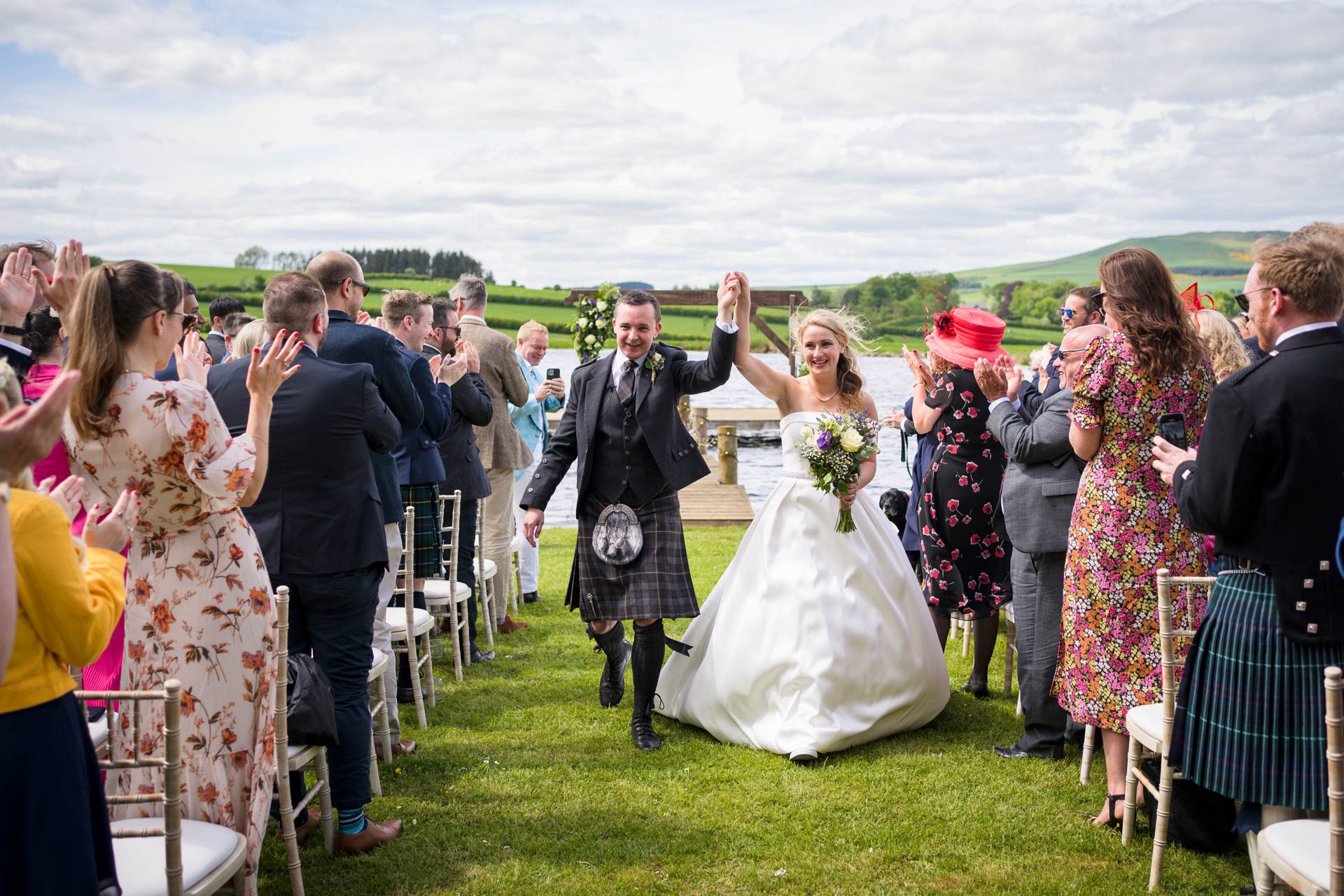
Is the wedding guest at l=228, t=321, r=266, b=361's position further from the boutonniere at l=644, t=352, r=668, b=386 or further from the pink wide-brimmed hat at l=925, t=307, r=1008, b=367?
the pink wide-brimmed hat at l=925, t=307, r=1008, b=367

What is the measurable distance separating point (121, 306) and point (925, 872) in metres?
3.58

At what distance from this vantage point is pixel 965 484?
20.5ft

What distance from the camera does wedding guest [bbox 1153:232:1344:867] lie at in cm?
321

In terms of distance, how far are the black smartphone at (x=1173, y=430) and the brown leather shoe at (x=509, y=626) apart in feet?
18.7

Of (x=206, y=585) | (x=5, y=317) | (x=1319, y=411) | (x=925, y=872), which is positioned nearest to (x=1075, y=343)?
(x=1319, y=411)

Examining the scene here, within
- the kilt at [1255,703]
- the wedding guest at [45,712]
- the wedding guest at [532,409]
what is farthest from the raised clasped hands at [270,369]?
the wedding guest at [532,409]

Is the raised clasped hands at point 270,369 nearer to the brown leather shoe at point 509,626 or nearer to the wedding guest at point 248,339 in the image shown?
the wedding guest at point 248,339

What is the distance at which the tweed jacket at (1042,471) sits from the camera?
200 inches

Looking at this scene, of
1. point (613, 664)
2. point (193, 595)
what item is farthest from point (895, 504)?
point (193, 595)

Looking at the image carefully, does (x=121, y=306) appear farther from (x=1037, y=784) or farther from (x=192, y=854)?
(x=1037, y=784)

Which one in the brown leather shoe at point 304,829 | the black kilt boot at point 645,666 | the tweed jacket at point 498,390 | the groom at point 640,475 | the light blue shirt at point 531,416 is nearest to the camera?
the brown leather shoe at point 304,829

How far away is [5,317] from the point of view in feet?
14.0

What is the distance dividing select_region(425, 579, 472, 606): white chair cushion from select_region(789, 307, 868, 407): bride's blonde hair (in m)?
2.83

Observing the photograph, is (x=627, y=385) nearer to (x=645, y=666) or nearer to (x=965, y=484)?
(x=645, y=666)
